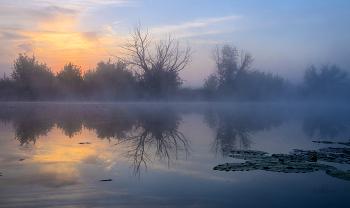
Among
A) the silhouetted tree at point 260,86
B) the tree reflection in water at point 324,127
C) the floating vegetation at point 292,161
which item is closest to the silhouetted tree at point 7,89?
the silhouetted tree at point 260,86

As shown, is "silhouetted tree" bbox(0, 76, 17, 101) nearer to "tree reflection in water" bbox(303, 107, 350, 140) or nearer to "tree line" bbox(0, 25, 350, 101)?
"tree line" bbox(0, 25, 350, 101)

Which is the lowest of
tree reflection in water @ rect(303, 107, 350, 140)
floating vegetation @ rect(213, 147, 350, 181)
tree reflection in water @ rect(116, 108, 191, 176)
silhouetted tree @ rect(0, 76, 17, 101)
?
tree reflection in water @ rect(303, 107, 350, 140)

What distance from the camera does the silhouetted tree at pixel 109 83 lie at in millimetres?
37719

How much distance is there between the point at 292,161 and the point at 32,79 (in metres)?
42.6

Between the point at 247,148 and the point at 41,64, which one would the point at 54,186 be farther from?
the point at 41,64

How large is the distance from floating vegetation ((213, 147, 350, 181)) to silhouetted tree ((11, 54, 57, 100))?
3707 cm

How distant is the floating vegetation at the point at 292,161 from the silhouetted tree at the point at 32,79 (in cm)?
3707

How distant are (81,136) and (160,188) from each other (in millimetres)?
4768

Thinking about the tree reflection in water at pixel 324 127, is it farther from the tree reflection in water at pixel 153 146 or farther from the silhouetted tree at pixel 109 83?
the silhouetted tree at pixel 109 83

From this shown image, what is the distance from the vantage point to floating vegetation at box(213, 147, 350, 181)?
447 cm

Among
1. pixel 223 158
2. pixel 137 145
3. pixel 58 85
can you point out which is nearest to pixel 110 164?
pixel 137 145

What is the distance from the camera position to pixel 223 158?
17.4 ft

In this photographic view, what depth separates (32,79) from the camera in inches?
1585

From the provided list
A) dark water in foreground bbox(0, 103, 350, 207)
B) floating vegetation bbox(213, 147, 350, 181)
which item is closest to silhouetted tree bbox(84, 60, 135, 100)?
dark water in foreground bbox(0, 103, 350, 207)
